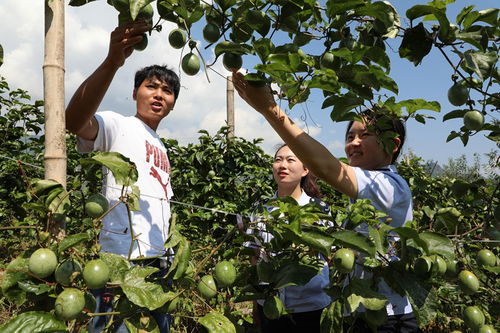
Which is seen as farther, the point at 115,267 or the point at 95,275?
the point at 115,267

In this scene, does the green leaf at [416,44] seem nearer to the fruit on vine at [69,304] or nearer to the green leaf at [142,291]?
the green leaf at [142,291]

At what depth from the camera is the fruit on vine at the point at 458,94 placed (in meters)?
1.39

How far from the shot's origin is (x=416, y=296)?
1.17 meters

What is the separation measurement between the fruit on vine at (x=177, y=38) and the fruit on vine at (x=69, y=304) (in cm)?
78

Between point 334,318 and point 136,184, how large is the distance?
1001mm

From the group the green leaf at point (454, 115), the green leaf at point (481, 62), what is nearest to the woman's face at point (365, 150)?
the green leaf at point (454, 115)

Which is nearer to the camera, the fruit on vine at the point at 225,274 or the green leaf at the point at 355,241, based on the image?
the green leaf at the point at 355,241

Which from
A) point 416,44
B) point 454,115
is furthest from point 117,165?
point 454,115

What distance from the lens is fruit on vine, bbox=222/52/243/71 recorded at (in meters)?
1.26

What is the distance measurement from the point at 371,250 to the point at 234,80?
696 millimetres

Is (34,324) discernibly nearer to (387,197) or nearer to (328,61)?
(328,61)

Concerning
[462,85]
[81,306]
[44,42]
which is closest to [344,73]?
[462,85]

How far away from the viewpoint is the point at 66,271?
959mm

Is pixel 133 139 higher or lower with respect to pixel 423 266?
higher
